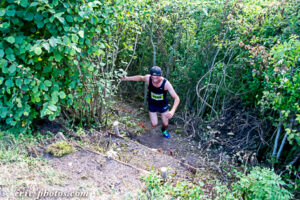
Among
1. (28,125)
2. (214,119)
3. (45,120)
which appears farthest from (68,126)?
(214,119)

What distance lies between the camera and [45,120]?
13.7ft

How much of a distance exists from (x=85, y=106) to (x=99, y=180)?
5.36 feet

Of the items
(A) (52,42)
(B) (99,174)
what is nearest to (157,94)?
(B) (99,174)

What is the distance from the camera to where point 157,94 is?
4.96m

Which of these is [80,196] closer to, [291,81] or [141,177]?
[141,177]

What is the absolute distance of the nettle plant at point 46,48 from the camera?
116 inches

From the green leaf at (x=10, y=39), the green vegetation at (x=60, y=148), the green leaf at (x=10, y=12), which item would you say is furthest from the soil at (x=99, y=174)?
the green leaf at (x=10, y=12)

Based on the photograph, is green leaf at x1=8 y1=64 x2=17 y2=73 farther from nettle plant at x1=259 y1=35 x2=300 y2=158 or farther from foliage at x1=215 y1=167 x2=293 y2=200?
nettle plant at x1=259 y1=35 x2=300 y2=158

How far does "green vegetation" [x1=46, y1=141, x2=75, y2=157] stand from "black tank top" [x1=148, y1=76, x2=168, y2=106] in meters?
2.16

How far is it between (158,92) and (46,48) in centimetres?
271

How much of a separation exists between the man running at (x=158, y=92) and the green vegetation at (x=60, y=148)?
1.65 m

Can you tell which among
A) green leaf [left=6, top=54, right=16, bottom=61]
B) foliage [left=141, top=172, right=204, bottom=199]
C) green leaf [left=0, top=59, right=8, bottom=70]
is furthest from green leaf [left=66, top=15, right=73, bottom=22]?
foliage [left=141, top=172, right=204, bottom=199]

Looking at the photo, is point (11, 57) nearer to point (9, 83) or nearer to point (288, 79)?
point (9, 83)

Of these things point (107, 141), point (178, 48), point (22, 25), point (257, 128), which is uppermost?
point (22, 25)
